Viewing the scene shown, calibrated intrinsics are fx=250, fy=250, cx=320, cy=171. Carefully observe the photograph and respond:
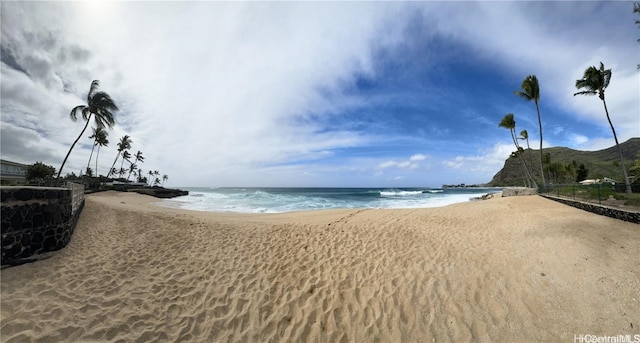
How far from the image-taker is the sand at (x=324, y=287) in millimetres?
4250

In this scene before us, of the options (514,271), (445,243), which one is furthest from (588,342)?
(445,243)

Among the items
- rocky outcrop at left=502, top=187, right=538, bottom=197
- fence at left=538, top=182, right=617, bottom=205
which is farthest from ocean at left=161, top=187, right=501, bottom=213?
fence at left=538, top=182, right=617, bottom=205

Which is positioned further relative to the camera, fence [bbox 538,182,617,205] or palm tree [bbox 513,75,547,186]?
palm tree [bbox 513,75,547,186]

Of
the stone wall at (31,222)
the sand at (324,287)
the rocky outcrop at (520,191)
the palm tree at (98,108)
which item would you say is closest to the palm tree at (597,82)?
the rocky outcrop at (520,191)

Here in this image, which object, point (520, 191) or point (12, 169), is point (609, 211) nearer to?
point (520, 191)

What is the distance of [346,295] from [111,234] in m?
7.40

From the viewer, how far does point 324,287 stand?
5723mm

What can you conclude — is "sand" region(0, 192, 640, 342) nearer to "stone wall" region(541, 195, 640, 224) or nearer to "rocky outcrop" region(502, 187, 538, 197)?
"stone wall" region(541, 195, 640, 224)

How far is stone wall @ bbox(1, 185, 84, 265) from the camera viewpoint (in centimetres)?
450

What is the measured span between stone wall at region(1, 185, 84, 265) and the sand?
0.99 ft

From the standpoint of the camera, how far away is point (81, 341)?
143 inches

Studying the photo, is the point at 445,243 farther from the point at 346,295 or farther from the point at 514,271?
the point at 346,295

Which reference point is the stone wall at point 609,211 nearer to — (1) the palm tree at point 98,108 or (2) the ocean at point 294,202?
(2) the ocean at point 294,202

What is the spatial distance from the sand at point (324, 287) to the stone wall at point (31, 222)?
0.30 metres
